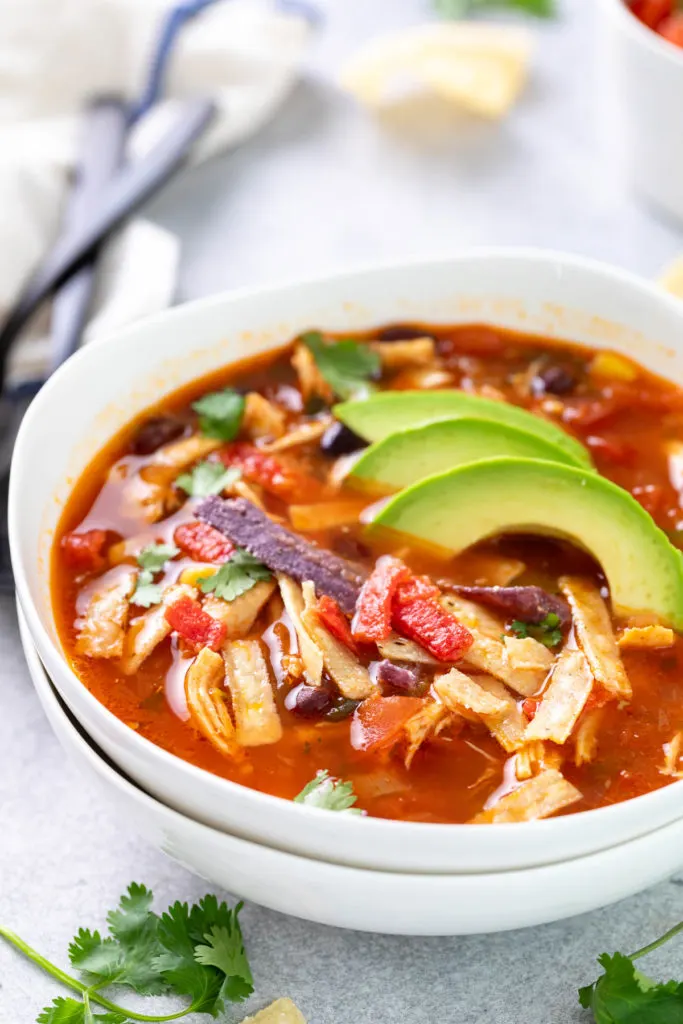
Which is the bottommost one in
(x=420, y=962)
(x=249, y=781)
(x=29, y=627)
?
(x=420, y=962)

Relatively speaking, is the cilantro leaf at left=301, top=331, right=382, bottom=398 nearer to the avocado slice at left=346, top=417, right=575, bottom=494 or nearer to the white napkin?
the avocado slice at left=346, top=417, right=575, bottom=494

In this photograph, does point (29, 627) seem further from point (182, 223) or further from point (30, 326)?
point (182, 223)

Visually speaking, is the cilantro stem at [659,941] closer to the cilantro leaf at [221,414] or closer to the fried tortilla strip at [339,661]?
the fried tortilla strip at [339,661]

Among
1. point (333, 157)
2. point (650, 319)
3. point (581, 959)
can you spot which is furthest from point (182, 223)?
point (581, 959)

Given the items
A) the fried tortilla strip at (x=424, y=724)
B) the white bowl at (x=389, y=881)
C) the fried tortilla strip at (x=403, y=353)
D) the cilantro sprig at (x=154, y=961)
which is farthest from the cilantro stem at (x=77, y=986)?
the fried tortilla strip at (x=403, y=353)

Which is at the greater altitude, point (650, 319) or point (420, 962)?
point (650, 319)

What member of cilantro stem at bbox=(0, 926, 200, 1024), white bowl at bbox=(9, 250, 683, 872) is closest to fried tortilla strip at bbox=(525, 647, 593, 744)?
white bowl at bbox=(9, 250, 683, 872)

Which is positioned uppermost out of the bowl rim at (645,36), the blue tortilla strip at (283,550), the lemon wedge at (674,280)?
the bowl rim at (645,36)
